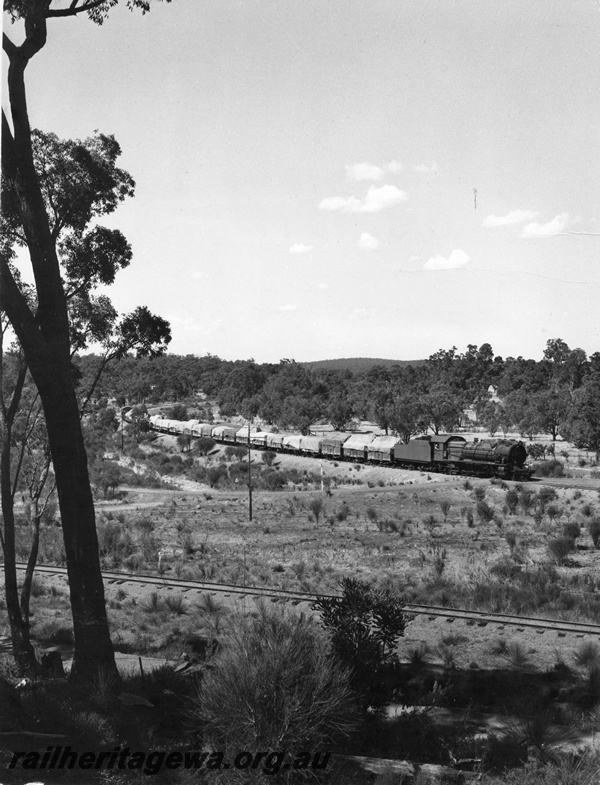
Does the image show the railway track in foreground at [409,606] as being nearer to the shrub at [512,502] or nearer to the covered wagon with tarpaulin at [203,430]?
the shrub at [512,502]

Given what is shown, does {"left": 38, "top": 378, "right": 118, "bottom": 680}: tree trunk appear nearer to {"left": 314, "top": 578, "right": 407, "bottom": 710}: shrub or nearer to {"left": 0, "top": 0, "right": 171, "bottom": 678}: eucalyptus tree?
{"left": 0, "top": 0, "right": 171, "bottom": 678}: eucalyptus tree

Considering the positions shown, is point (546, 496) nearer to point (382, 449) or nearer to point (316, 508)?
point (316, 508)

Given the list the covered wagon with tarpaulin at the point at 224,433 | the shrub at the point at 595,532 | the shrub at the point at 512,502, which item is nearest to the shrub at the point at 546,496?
the shrub at the point at 512,502

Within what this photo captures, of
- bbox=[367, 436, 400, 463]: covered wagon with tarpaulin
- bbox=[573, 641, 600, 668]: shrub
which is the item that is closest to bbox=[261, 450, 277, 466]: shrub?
bbox=[367, 436, 400, 463]: covered wagon with tarpaulin

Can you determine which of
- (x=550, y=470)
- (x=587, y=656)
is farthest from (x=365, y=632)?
(x=550, y=470)

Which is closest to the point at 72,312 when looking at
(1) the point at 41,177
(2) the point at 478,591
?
(1) the point at 41,177
